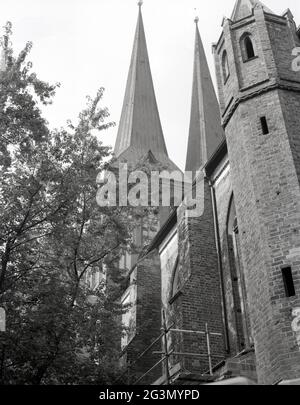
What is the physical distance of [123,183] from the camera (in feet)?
49.8

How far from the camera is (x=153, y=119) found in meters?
33.9

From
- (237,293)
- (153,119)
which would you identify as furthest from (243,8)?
(153,119)

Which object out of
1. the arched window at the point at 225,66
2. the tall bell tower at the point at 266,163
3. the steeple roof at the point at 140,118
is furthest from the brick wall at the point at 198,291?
the steeple roof at the point at 140,118

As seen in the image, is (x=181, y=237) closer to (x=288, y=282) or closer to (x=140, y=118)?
(x=288, y=282)

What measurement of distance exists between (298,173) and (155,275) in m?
8.73

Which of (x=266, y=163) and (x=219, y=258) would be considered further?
(x=219, y=258)

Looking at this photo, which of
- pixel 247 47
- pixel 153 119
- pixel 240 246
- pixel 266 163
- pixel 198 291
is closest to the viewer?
pixel 266 163

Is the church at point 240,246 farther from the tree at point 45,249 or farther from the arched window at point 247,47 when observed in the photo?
the tree at point 45,249

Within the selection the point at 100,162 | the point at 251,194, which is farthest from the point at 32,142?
the point at 251,194

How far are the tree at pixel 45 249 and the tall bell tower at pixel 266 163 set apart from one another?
126 inches

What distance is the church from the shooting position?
10211 mm

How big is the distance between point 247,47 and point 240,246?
4.79 m

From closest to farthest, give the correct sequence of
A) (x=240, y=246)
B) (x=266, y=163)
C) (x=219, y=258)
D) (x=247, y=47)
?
(x=266, y=163) → (x=240, y=246) → (x=247, y=47) → (x=219, y=258)

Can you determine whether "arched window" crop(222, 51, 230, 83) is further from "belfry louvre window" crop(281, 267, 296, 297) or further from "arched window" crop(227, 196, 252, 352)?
"belfry louvre window" crop(281, 267, 296, 297)
